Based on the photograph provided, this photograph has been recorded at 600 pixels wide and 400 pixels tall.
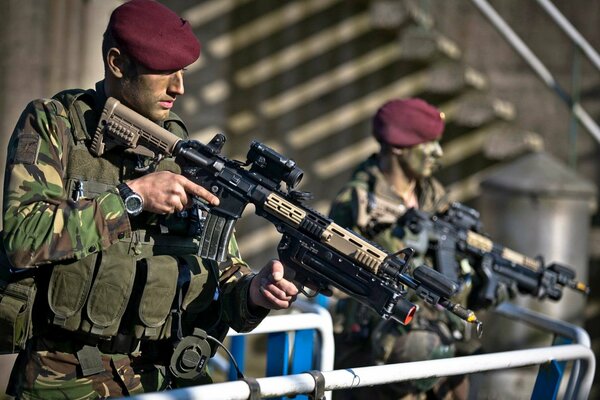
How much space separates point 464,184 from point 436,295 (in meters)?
5.06

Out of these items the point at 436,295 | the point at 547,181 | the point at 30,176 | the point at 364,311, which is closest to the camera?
the point at 30,176

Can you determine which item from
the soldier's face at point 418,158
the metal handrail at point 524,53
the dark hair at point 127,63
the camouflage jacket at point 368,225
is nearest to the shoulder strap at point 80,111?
the dark hair at point 127,63

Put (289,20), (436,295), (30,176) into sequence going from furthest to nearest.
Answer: (289,20) < (436,295) < (30,176)

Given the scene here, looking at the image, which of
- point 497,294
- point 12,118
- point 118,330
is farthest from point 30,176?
point 12,118

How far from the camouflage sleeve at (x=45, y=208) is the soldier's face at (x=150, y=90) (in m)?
0.24

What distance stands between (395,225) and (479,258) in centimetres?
45

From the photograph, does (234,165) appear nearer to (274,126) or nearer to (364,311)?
(364,311)

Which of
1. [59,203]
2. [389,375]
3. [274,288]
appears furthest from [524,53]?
[59,203]

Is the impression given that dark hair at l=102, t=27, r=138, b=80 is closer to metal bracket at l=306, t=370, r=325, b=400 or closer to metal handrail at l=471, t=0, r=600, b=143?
metal bracket at l=306, t=370, r=325, b=400

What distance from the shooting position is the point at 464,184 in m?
7.95

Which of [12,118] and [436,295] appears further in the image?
[12,118]

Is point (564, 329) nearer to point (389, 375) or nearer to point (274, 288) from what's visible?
point (389, 375)

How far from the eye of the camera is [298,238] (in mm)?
2953

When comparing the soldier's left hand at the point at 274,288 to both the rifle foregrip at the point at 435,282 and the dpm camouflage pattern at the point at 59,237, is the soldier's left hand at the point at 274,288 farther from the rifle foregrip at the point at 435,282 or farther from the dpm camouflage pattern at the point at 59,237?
the rifle foregrip at the point at 435,282
